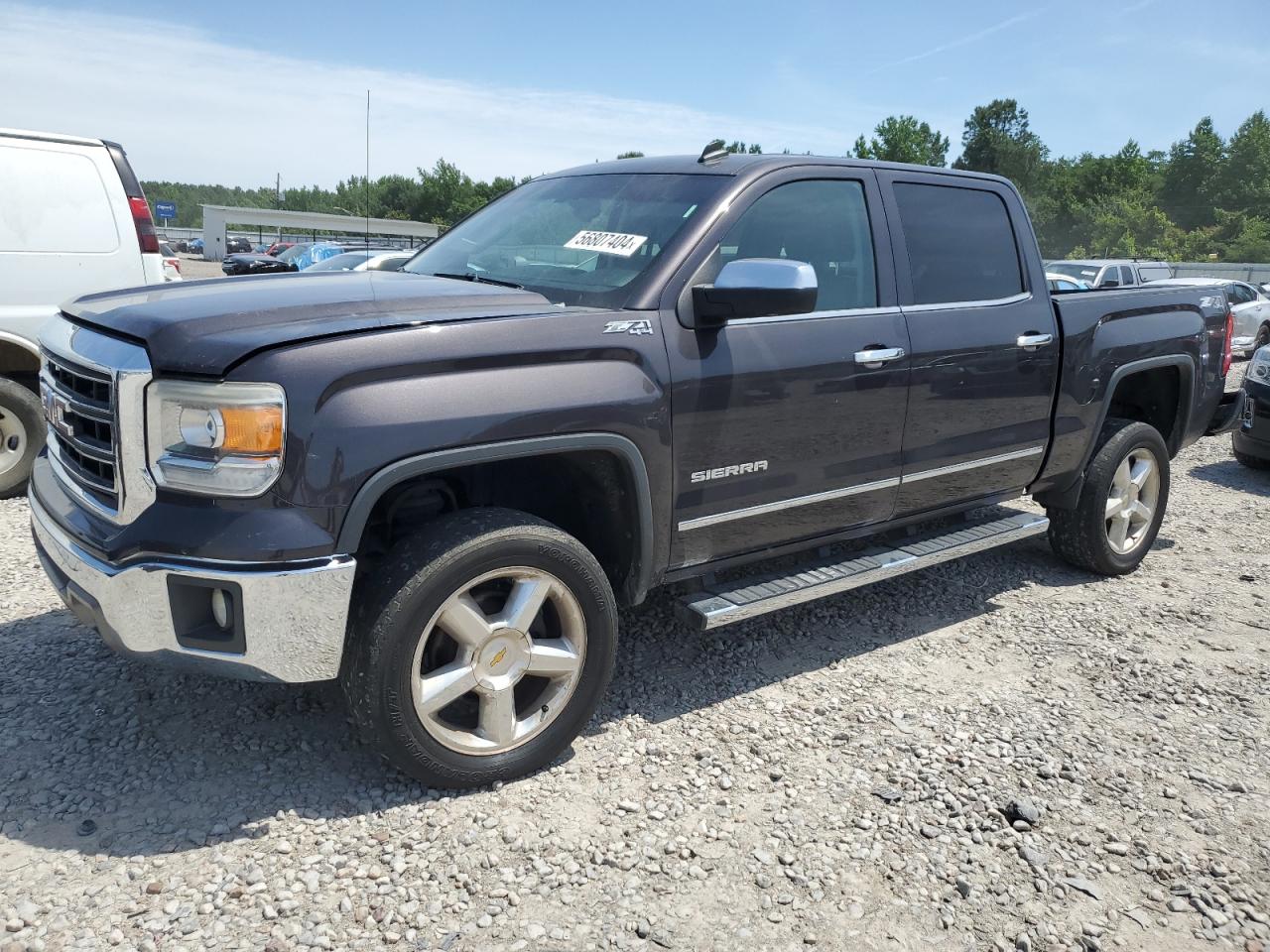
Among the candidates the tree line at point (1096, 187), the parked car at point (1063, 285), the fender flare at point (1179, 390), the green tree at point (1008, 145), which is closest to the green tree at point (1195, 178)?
the tree line at point (1096, 187)

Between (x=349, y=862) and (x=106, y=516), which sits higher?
(x=106, y=516)

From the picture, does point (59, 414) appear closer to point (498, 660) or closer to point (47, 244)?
point (498, 660)

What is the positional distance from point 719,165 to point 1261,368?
6555 mm

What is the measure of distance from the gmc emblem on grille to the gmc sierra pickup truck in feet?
0.06

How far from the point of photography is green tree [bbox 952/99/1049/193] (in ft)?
266

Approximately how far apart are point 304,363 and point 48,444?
134cm

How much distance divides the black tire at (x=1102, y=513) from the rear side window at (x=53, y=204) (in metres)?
5.72

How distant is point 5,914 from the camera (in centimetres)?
238

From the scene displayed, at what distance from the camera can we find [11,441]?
589cm

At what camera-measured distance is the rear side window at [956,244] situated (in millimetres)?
4051

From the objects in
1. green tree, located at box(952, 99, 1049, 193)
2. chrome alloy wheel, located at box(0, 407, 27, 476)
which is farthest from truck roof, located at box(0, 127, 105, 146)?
green tree, located at box(952, 99, 1049, 193)

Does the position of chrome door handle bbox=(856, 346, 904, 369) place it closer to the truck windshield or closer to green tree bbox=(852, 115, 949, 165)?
the truck windshield

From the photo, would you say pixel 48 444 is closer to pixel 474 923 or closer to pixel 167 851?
pixel 167 851

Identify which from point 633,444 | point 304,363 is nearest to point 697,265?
point 633,444
